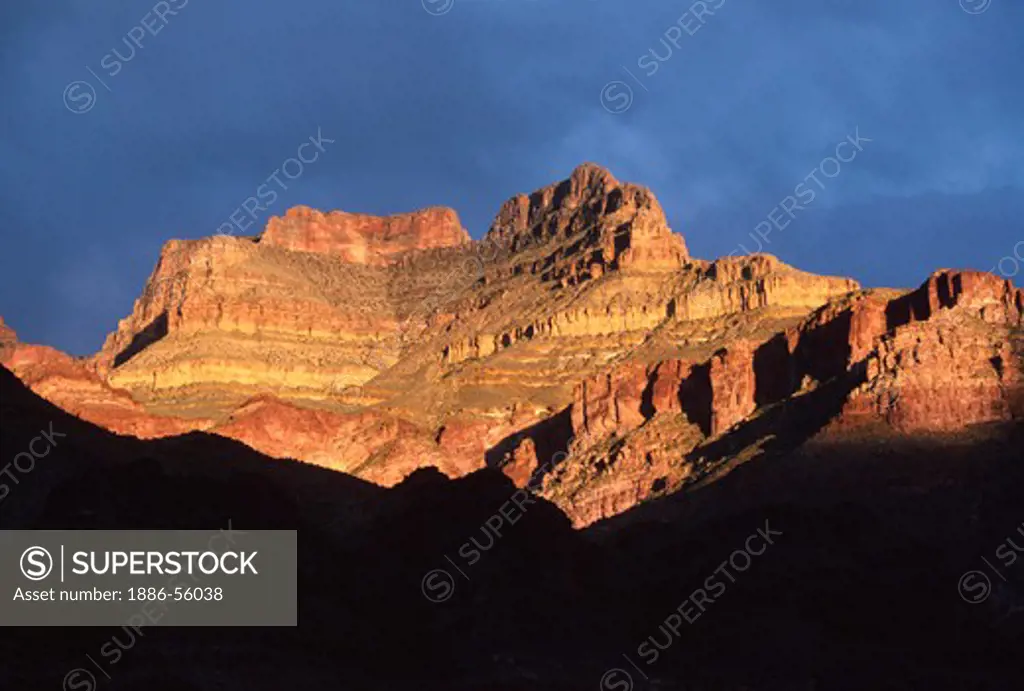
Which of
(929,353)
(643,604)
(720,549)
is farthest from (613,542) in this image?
(929,353)

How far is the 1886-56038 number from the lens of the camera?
9306cm

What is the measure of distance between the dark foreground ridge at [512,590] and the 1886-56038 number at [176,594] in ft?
7.54

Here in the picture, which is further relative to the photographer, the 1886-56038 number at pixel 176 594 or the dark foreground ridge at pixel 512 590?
the dark foreground ridge at pixel 512 590

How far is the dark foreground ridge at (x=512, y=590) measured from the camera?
3745 inches

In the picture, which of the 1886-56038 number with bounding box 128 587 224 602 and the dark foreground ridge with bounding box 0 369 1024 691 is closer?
the 1886-56038 number with bounding box 128 587 224 602
